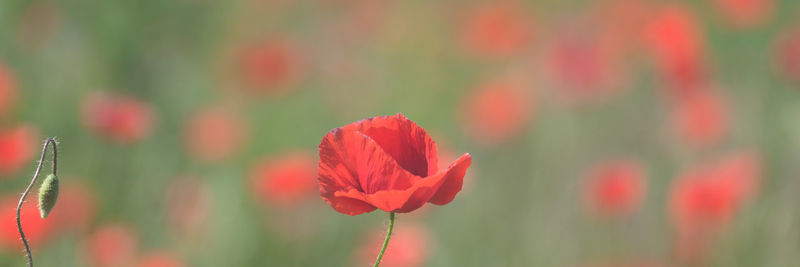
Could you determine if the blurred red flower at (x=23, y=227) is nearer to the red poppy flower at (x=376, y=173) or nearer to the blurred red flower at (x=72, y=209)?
the blurred red flower at (x=72, y=209)

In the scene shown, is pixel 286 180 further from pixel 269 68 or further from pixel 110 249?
pixel 269 68

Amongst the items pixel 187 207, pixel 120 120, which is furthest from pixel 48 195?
pixel 187 207

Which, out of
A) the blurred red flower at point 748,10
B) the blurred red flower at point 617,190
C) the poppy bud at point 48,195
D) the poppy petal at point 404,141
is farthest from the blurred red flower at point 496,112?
the poppy bud at point 48,195

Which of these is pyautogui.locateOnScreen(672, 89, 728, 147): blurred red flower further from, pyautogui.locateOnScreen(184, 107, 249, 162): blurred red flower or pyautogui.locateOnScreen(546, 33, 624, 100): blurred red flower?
pyautogui.locateOnScreen(184, 107, 249, 162): blurred red flower

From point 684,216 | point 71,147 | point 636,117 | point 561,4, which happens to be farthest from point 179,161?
point 561,4

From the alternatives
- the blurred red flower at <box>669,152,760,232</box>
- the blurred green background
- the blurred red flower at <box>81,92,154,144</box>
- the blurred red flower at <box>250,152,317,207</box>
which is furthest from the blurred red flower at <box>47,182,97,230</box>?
the blurred red flower at <box>669,152,760,232</box>
